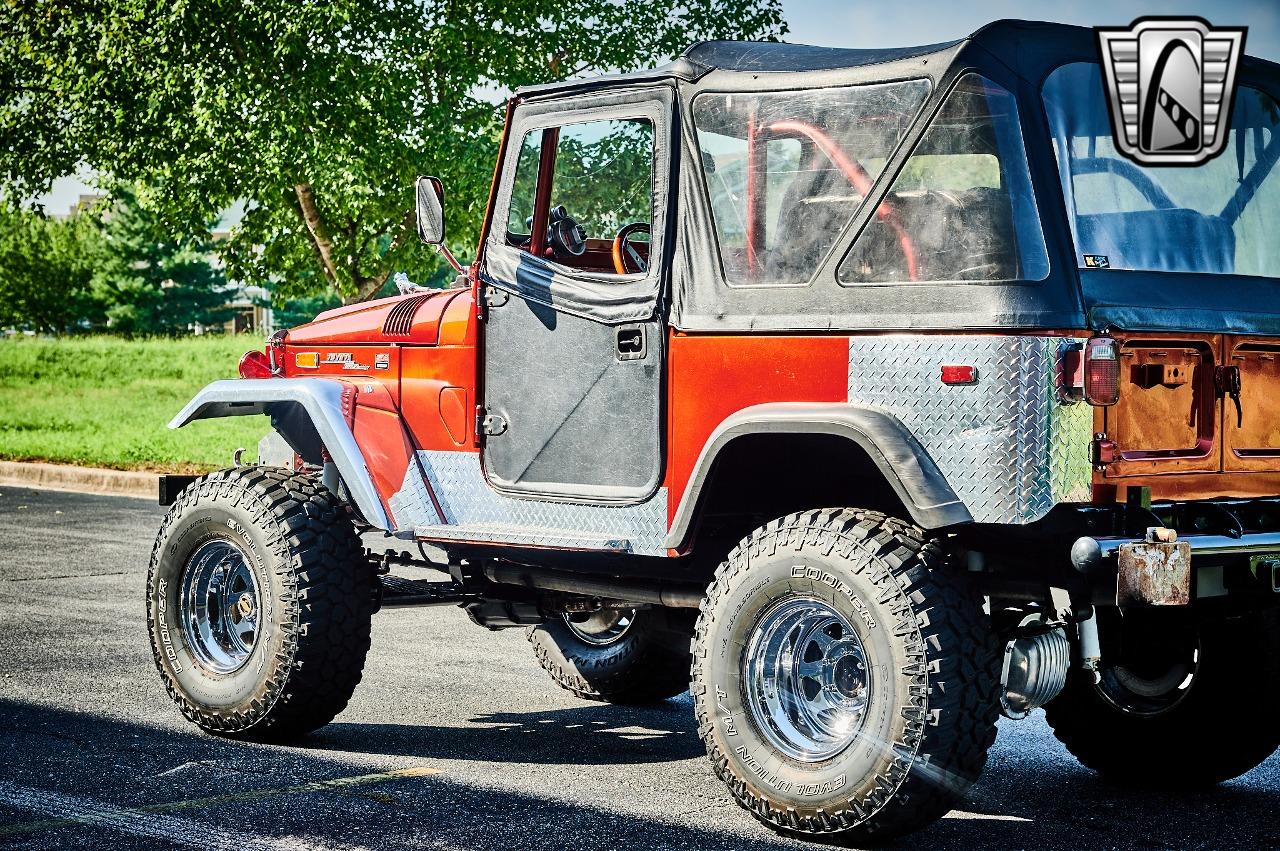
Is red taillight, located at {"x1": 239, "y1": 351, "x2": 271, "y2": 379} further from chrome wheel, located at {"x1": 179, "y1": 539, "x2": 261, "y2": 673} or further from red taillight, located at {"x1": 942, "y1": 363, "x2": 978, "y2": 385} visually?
red taillight, located at {"x1": 942, "y1": 363, "x2": 978, "y2": 385}

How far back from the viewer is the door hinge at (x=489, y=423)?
20.5ft

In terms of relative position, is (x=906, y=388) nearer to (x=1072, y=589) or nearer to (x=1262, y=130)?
(x=1072, y=589)

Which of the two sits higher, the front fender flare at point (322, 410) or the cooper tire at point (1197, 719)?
the front fender flare at point (322, 410)

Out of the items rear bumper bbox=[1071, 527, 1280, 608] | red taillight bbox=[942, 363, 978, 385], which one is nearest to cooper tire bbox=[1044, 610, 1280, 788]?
rear bumper bbox=[1071, 527, 1280, 608]

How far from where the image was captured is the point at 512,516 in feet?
20.4

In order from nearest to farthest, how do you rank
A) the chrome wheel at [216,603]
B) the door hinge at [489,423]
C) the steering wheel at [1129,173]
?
the steering wheel at [1129,173], the door hinge at [489,423], the chrome wheel at [216,603]

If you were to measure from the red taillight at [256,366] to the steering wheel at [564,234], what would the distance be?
1731mm

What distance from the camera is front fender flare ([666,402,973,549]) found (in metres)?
4.87

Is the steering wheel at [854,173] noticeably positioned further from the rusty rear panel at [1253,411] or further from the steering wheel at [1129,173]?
the rusty rear panel at [1253,411]

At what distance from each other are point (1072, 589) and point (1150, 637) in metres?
1.11

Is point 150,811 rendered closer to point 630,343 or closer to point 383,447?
point 383,447

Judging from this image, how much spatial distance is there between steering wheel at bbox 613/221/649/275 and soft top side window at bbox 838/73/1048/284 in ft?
4.02

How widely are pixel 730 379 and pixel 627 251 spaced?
1.09 metres

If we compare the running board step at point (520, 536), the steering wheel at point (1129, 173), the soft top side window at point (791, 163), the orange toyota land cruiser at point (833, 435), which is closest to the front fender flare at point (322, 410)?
the orange toyota land cruiser at point (833, 435)
